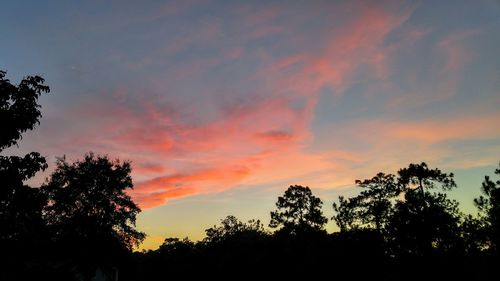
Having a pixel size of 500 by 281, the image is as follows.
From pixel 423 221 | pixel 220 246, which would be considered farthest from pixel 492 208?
pixel 220 246

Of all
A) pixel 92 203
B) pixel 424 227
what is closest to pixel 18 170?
pixel 92 203

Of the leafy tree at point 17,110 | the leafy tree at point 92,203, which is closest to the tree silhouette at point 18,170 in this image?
the leafy tree at point 17,110

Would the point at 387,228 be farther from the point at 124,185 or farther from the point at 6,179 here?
the point at 6,179

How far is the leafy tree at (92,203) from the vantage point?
44125 millimetres

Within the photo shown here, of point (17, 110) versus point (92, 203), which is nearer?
point (17, 110)

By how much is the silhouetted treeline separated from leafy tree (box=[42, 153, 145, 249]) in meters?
0.12

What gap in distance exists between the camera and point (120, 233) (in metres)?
47.4

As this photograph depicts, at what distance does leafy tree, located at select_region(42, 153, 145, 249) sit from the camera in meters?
44.1

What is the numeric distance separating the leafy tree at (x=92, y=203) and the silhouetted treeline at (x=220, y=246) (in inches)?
4.6

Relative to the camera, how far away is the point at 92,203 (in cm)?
4644

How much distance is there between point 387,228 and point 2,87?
186 ft

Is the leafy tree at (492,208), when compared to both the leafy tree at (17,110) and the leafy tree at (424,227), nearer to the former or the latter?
the leafy tree at (424,227)

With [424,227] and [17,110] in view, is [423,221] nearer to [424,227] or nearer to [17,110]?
[424,227]

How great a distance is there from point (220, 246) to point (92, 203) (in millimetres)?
27635
